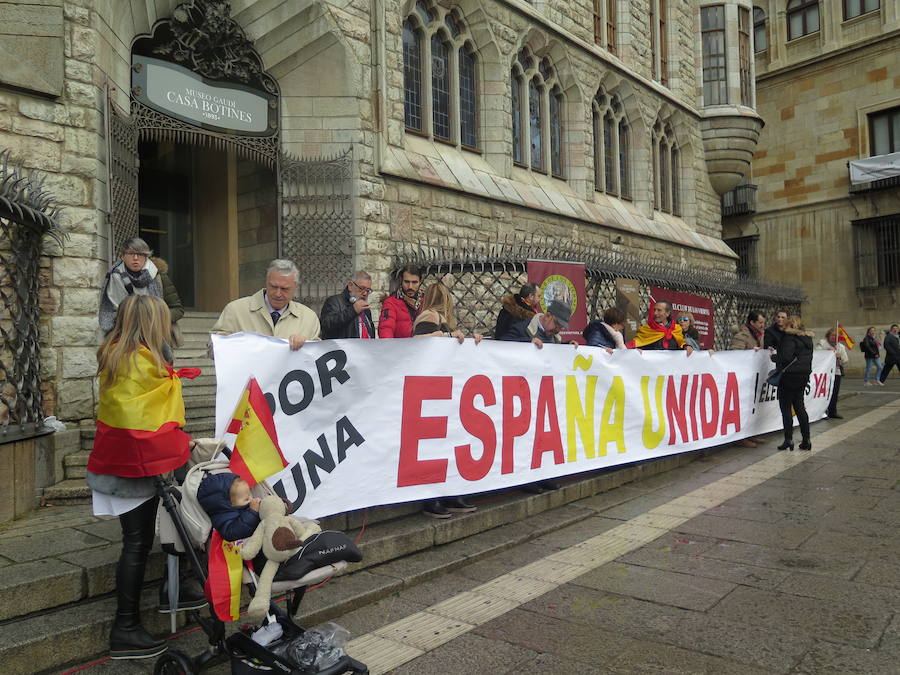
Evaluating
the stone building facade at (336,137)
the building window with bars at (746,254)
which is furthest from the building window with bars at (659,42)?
the building window with bars at (746,254)

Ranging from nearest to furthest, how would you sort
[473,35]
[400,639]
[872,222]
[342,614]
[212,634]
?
1. [212,634]
2. [400,639]
3. [342,614]
4. [473,35]
5. [872,222]

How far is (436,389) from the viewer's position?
17.1ft

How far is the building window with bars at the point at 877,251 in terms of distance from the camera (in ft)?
80.1

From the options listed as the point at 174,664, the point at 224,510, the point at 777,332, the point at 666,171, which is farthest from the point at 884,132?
the point at 174,664

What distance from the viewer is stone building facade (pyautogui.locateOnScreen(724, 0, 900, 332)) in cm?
2481

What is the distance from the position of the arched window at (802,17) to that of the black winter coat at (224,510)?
100ft

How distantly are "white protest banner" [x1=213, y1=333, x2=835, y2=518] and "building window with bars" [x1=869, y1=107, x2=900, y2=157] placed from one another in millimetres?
22540

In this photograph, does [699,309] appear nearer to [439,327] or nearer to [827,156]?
[439,327]

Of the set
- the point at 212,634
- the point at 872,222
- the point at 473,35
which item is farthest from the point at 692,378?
the point at 872,222

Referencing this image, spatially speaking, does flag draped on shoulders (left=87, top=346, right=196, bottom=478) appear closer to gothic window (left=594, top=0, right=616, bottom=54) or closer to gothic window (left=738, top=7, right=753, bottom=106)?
gothic window (left=594, top=0, right=616, bottom=54)

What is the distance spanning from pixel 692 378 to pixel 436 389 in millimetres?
4144

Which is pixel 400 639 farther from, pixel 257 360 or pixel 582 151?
pixel 582 151

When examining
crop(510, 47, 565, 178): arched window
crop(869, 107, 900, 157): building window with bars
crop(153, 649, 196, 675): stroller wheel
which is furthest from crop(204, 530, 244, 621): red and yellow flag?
crop(869, 107, 900, 157): building window with bars

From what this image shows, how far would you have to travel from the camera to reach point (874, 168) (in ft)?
81.2
